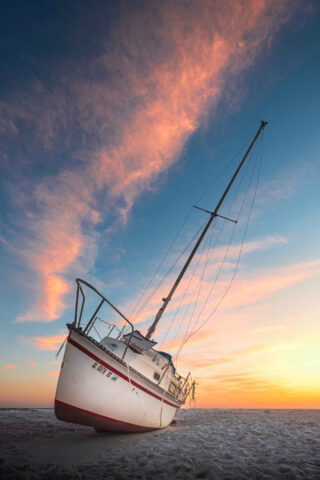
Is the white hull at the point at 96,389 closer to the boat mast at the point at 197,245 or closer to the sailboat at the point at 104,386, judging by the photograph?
the sailboat at the point at 104,386

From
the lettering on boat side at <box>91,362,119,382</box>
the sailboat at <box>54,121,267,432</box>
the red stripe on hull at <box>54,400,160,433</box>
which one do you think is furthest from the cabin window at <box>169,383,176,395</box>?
the lettering on boat side at <box>91,362,119,382</box>

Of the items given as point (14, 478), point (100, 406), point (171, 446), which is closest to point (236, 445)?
point (171, 446)

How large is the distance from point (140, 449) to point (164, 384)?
605 cm

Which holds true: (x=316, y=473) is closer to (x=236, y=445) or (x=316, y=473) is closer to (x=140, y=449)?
(x=236, y=445)

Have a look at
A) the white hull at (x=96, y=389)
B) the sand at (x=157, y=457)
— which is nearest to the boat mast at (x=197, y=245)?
the white hull at (x=96, y=389)

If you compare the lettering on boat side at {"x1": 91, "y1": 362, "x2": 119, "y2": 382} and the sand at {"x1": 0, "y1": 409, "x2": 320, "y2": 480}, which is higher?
the lettering on boat side at {"x1": 91, "y1": 362, "x2": 119, "y2": 382}

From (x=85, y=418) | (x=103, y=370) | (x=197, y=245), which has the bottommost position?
(x=85, y=418)

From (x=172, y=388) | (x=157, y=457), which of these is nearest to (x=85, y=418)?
(x=157, y=457)

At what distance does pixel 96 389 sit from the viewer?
9.30m

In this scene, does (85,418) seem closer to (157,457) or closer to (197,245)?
(157,457)

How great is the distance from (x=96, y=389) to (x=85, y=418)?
3.57 feet

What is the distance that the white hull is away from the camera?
8.94 metres

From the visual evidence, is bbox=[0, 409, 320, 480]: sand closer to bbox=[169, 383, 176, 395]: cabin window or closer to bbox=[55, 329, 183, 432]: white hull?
bbox=[55, 329, 183, 432]: white hull

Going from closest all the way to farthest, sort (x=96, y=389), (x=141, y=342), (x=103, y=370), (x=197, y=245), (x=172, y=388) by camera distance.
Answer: (x=96, y=389) < (x=103, y=370) < (x=141, y=342) < (x=172, y=388) < (x=197, y=245)
